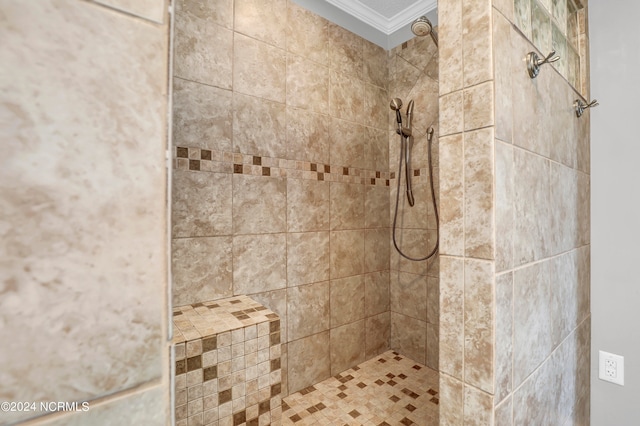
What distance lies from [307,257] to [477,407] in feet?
3.67

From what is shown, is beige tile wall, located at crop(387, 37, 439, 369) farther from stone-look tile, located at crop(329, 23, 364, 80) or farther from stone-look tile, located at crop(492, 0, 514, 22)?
stone-look tile, located at crop(492, 0, 514, 22)

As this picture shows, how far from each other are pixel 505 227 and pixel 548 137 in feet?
1.55

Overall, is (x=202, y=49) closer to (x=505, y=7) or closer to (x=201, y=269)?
(x=201, y=269)

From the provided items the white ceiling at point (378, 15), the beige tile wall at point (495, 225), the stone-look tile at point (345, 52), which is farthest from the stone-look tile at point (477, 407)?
the white ceiling at point (378, 15)

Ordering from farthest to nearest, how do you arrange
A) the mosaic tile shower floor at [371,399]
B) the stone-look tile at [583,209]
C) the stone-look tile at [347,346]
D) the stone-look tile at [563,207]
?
the stone-look tile at [347,346] < the mosaic tile shower floor at [371,399] < the stone-look tile at [583,209] < the stone-look tile at [563,207]

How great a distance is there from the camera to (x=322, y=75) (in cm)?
176

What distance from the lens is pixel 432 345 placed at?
1870mm

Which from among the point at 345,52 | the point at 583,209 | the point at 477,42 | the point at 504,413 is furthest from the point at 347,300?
the point at 345,52

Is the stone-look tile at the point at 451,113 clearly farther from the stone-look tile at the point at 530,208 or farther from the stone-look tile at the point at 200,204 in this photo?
the stone-look tile at the point at 200,204

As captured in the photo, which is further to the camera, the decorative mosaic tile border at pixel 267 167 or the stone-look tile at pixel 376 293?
the stone-look tile at pixel 376 293

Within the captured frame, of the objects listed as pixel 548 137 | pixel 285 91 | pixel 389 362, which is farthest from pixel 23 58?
pixel 389 362

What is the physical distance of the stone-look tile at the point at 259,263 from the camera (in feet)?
4.74

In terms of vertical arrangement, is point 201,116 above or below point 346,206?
above

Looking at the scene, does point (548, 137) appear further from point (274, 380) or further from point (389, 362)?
point (389, 362)
